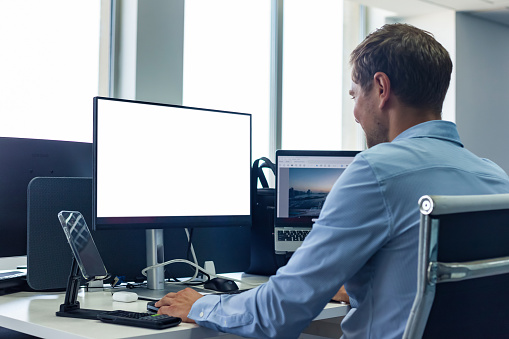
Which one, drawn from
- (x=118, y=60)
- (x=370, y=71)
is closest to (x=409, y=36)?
(x=370, y=71)

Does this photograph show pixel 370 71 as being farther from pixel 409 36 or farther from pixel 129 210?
pixel 129 210

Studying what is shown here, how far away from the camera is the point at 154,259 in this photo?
1733 mm

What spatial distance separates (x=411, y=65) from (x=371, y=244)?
406mm

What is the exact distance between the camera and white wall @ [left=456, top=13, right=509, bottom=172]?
4.91 m

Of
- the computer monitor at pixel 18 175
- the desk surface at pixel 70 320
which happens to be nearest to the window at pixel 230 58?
the computer monitor at pixel 18 175

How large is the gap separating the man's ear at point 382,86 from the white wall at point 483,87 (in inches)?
149

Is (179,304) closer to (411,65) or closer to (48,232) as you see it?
(48,232)

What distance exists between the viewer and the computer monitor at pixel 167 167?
5.24 ft

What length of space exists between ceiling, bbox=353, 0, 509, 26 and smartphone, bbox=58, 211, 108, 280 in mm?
3732

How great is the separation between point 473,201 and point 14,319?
99 cm

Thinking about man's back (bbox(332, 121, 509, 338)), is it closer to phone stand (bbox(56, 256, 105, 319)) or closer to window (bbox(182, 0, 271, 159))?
phone stand (bbox(56, 256, 105, 319))

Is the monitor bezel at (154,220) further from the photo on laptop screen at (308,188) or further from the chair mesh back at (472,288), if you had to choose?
the chair mesh back at (472,288)

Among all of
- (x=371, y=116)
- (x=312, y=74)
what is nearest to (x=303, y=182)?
(x=371, y=116)

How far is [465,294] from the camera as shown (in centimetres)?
93
